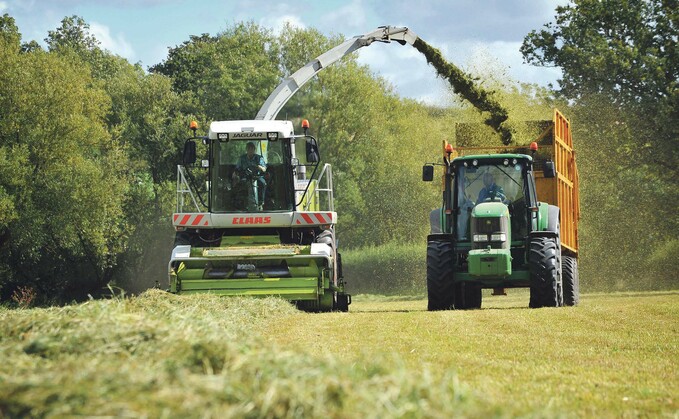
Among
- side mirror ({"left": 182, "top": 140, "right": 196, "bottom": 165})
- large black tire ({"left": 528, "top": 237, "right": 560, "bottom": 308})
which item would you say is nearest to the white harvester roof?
side mirror ({"left": 182, "top": 140, "right": 196, "bottom": 165})

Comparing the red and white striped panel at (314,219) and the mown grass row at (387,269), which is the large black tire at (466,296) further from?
the mown grass row at (387,269)

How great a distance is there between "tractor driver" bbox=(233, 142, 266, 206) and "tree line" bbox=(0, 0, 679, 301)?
6.27 metres

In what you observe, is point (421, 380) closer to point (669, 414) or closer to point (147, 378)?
point (147, 378)

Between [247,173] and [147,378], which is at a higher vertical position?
[247,173]

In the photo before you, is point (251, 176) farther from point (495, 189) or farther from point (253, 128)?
Answer: point (495, 189)

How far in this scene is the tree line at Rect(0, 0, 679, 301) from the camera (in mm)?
35656

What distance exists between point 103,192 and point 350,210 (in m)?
16.7

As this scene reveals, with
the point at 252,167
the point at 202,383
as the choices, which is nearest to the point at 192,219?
the point at 252,167

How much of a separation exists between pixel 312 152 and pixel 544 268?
419 centimetres

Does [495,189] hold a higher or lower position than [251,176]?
lower

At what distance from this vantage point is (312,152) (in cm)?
1830

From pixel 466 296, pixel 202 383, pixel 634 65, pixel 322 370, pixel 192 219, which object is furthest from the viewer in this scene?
pixel 634 65

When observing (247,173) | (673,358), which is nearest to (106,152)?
(247,173)

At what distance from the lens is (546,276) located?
1711 cm
